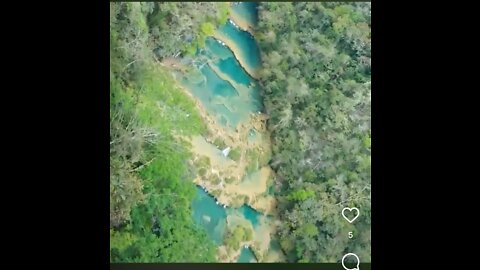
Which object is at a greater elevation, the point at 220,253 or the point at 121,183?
the point at 121,183

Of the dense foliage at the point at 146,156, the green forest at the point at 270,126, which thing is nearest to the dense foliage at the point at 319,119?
the green forest at the point at 270,126

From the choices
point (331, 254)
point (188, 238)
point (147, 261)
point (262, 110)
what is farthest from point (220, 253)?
point (262, 110)

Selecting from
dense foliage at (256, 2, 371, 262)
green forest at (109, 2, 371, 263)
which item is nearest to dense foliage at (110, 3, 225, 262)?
green forest at (109, 2, 371, 263)

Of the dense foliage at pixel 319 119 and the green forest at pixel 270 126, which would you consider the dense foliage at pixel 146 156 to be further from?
the dense foliage at pixel 319 119

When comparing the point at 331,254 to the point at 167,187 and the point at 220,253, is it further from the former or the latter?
the point at 167,187

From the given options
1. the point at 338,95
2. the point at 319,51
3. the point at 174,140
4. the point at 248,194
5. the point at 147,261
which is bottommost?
the point at 147,261

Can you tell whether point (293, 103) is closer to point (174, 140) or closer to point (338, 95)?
point (338, 95)

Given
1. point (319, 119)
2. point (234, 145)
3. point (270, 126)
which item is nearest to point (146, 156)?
point (234, 145)
